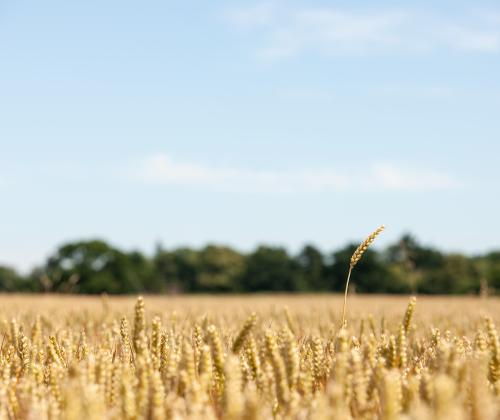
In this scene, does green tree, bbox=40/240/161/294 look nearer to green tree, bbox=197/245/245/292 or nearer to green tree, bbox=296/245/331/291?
green tree, bbox=197/245/245/292

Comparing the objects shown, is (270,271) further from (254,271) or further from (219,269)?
(219,269)

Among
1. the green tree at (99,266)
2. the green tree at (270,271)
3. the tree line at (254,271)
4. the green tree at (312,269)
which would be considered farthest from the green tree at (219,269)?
the green tree at (99,266)

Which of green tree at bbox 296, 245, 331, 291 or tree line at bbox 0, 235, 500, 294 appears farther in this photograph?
green tree at bbox 296, 245, 331, 291

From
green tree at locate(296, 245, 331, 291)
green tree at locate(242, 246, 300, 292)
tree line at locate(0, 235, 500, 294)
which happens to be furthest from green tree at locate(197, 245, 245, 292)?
green tree at locate(296, 245, 331, 291)

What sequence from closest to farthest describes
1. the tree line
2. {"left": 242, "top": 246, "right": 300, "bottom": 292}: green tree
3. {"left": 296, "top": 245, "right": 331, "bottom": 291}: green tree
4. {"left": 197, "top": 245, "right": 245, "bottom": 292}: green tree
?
1. the tree line
2. {"left": 296, "top": 245, "right": 331, "bottom": 291}: green tree
3. {"left": 242, "top": 246, "right": 300, "bottom": 292}: green tree
4. {"left": 197, "top": 245, "right": 245, "bottom": 292}: green tree

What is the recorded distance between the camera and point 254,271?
284 feet

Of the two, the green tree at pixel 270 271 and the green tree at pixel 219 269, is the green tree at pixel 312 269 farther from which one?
the green tree at pixel 219 269

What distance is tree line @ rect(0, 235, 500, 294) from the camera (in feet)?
217

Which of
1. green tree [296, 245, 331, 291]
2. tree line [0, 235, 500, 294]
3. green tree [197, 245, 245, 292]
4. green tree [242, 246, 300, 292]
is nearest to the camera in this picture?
tree line [0, 235, 500, 294]

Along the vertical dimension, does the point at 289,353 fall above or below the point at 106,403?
above

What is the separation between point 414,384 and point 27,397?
3.79 ft

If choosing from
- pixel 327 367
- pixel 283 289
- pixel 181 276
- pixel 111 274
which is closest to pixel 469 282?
pixel 283 289

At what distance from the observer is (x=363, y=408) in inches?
75.6

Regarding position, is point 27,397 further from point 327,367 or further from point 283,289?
point 283,289
